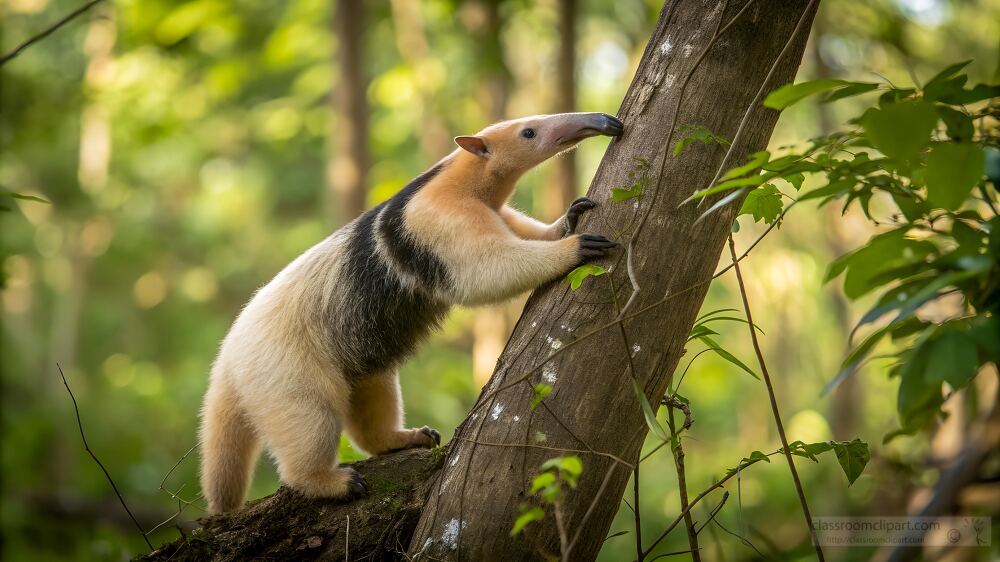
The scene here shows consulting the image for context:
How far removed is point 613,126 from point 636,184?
527mm

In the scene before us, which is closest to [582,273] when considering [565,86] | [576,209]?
[576,209]

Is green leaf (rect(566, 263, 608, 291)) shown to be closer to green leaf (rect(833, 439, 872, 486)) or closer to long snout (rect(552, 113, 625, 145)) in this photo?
long snout (rect(552, 113, 625, 145))

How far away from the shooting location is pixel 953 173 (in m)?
1.97

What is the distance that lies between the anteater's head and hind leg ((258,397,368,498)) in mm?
1719

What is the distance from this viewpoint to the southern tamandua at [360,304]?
4.24 metres

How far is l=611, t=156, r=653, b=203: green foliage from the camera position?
126 inches

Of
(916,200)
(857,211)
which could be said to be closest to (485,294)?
(916,200)

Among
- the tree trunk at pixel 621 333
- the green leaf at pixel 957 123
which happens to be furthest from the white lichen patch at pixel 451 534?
the green leaf at pixel 957 123

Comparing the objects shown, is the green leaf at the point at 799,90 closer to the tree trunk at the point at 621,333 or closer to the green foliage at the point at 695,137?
the green foliage at the point at 695,137

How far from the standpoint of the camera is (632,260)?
323 centimetres

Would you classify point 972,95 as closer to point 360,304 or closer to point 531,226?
point 531,226

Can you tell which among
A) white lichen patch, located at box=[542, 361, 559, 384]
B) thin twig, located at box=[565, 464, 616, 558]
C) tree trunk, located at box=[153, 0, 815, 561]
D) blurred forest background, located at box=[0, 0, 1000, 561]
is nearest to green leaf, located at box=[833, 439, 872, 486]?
tree trunk, located at box=[153, 0, 815, 561]

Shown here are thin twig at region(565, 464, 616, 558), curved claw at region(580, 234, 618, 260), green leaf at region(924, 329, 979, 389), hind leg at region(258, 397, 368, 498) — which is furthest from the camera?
hind leg at region(258, 397, 368, 498)

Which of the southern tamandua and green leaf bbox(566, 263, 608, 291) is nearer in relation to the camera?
green leaf bbox(566, 263, 608, 291)
